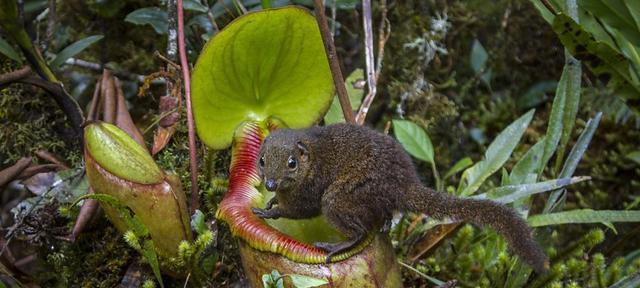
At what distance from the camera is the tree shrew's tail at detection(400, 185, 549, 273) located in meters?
1.95

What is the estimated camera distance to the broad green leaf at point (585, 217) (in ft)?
7.91

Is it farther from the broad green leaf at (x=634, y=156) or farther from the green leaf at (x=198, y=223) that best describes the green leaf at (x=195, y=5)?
the broad green leaf at (x=634, y=156)

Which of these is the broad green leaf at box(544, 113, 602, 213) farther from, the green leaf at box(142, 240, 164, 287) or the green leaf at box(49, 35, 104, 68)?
the green leaf at box(49, 35, 104, 68)

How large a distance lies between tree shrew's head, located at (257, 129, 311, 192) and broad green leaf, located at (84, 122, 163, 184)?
1.03 ft

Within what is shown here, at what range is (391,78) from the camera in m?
3.59

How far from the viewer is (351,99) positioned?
2865mm

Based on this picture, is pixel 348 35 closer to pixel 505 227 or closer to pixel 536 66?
pixel 536 66

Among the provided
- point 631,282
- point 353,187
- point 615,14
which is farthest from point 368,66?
point 631,282

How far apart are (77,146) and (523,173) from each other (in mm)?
1685

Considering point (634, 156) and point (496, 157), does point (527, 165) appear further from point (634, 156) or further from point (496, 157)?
point (634, 156)

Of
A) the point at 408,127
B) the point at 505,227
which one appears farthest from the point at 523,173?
the point at 505,227

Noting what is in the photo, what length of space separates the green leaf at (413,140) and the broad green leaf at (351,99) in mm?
175

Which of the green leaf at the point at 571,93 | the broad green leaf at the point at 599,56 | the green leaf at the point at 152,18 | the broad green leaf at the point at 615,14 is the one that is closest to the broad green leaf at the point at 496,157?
the green leaf at the point at 571,93

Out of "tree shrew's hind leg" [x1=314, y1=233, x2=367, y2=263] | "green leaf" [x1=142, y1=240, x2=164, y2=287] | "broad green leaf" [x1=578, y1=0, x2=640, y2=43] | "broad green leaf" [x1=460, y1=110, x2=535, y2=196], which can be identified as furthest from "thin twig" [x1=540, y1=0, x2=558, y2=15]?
"green leaf" [x1=142, y1=240, x2=164, y2=287]
